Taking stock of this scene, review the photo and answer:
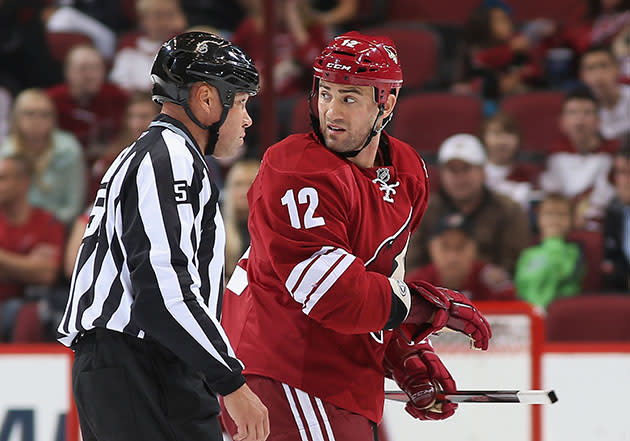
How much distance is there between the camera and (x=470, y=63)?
6.88 metres

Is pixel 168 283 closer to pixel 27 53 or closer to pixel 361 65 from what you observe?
pixel 361 65

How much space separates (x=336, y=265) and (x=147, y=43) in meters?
4.47

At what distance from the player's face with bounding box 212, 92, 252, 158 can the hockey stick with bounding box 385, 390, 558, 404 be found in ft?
3.08

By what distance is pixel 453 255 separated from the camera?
494 cm

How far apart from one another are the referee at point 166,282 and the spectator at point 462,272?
2.56 meters

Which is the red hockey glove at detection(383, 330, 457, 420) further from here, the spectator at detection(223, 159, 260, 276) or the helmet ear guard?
the spectator at detection(223, 159, 260, 276)

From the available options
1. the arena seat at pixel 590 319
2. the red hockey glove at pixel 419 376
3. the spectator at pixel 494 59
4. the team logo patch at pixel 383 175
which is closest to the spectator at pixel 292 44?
the spectator at pixel 494 59

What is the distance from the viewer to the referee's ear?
2.47 m

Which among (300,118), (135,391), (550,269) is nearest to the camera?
(135,391)

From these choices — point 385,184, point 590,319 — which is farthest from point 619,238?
point 385,184

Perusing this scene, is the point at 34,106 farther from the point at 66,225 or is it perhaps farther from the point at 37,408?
the point at 37,408

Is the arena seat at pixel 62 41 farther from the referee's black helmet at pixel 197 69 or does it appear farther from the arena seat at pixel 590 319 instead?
the referee's black helmet at pixel 197 69

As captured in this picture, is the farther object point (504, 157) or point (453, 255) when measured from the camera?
point (504, 157)

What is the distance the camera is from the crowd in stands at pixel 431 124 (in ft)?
17.3
